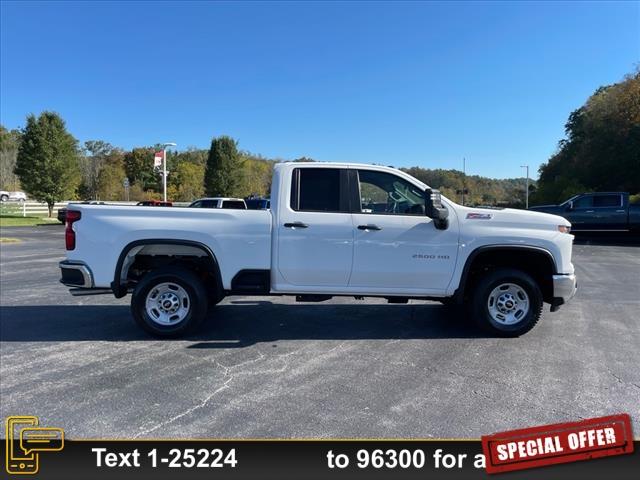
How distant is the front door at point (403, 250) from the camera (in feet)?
17.1

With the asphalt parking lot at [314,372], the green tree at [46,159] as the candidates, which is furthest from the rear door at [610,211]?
the green tree at [46,159]

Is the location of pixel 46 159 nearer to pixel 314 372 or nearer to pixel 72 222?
pixel 72 222

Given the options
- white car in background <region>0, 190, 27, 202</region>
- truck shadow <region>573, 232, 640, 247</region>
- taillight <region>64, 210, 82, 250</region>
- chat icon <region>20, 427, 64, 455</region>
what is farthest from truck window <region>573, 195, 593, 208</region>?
white car in background <region>0, 190, 27, 202</region>

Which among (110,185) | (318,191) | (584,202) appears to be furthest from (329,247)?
(110,185)

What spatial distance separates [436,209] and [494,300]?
1356mm

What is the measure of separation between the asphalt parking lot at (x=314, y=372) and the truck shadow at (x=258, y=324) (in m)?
0.03

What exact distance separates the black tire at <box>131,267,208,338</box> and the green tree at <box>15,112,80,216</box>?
32.7 metres

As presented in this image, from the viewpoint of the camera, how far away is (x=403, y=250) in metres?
5.22

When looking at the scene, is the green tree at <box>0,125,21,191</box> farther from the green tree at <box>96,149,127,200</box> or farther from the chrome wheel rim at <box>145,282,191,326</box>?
the chrome wheel rim at <box>145,282,191,326</box>

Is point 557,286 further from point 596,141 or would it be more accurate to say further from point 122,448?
point 596,141

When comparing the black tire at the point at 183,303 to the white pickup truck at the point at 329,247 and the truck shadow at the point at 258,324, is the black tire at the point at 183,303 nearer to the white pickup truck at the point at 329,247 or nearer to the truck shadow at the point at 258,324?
the white pickup truck at the point at 329,247

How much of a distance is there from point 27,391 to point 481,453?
3.68 m

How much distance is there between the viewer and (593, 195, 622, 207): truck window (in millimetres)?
18094

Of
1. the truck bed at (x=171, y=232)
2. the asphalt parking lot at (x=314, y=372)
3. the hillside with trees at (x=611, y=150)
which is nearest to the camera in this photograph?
the asphalt parking lot at (x=314, y=372)
